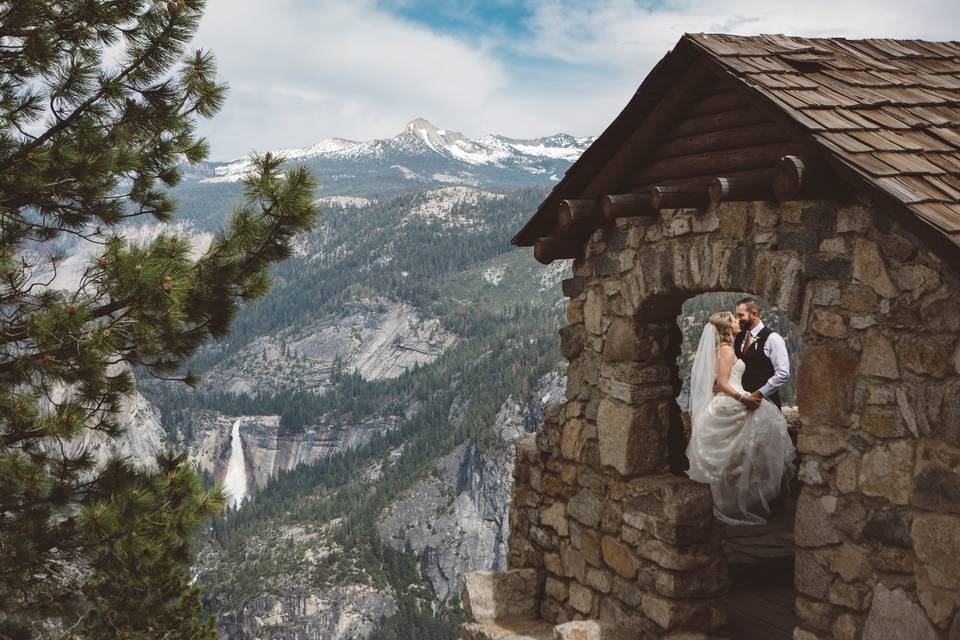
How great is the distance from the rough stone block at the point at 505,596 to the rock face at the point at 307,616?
8976 centimetres

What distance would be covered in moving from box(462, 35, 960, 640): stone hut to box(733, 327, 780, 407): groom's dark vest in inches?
101

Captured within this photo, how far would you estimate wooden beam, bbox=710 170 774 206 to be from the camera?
444 centimetres

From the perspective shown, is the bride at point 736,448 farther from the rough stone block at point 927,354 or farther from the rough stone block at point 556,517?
the rough stone block at point 927,354

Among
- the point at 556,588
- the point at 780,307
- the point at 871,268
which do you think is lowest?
the point at 556,588

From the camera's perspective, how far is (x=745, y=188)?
176 inches

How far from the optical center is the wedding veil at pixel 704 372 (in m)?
8.53

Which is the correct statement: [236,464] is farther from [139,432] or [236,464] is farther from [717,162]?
[717,162]

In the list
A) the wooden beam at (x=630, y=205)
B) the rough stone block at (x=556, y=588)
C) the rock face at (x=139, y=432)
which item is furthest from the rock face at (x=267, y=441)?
the wooden beam at (x=630, y=205)

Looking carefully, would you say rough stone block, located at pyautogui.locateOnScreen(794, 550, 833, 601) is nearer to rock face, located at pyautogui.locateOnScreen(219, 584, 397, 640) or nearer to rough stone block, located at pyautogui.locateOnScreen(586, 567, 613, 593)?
rough stone block, located at pyautogui.locateOnScreen(586, 567, 613, 593)

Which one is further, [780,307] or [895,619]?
[780,307]

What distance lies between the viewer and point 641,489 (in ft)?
18.1

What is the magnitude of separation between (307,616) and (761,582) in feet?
309

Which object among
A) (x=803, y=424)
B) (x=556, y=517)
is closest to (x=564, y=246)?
(x=556, y=517)

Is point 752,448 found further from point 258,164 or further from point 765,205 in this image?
point 258,164
